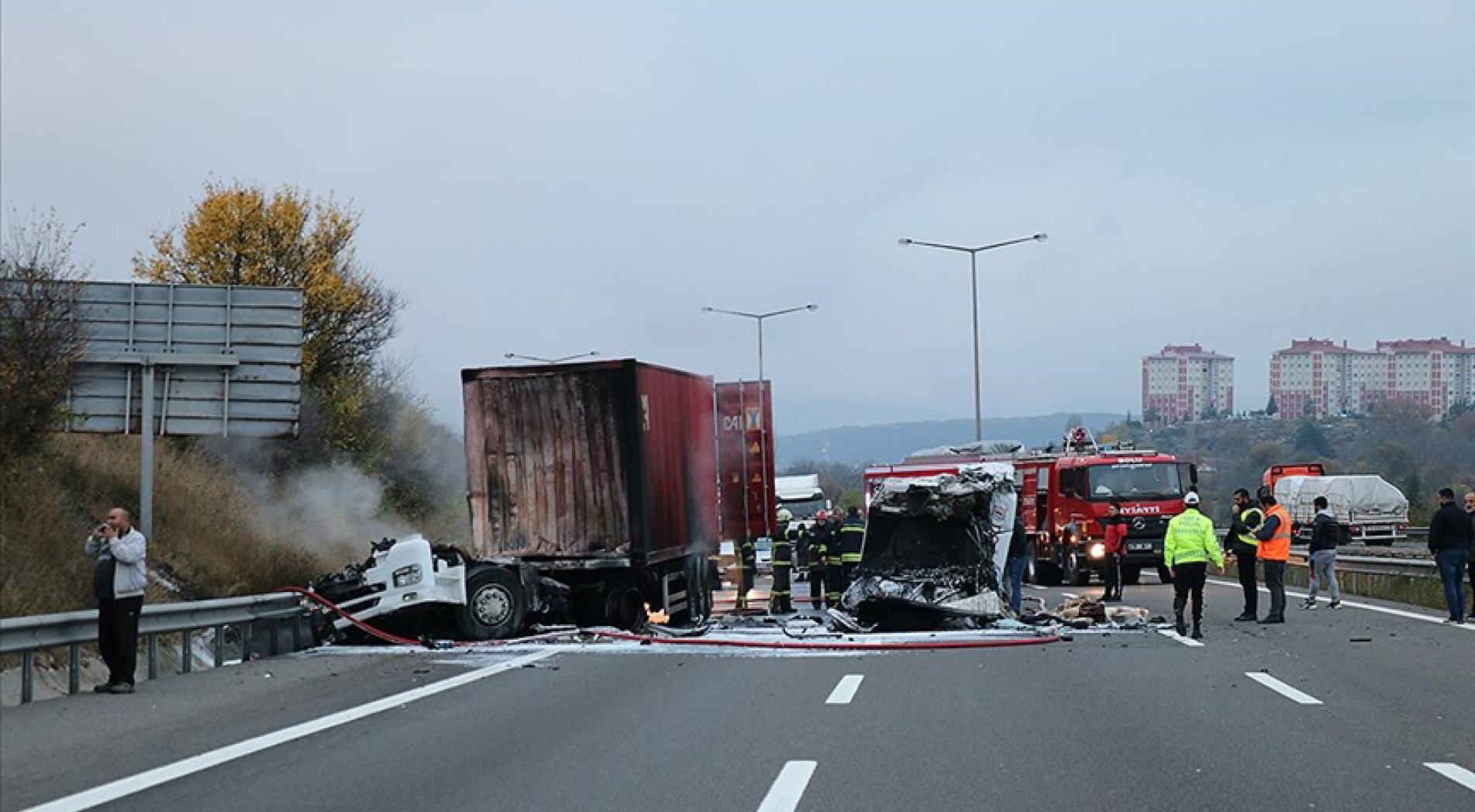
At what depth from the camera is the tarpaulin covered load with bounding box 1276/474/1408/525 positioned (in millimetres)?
64375

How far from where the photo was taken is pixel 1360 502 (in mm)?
64938

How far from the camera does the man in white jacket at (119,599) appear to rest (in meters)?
14.1

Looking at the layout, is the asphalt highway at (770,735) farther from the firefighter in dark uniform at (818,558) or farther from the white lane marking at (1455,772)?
the firefighter in dark uniform at (818,558)

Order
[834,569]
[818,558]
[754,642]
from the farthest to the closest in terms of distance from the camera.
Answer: [818,558] < [834,569] < [754,642]

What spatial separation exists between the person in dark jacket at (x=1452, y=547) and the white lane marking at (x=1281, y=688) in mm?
7627

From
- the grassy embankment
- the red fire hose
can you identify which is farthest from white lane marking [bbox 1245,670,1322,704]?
the grassy embankment

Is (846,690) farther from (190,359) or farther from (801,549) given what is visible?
(801,549)

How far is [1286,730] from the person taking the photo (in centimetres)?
1163

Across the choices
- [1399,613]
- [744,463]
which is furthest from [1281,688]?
[744,463]

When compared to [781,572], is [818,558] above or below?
above

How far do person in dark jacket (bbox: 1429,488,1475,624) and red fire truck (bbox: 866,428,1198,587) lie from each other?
11000mm

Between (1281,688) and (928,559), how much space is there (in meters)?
9.42

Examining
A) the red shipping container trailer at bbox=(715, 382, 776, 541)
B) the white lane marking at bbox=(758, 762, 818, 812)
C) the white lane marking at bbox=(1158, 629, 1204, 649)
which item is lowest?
the white lane marking at bbox=(1158, 629, 1204, 649)

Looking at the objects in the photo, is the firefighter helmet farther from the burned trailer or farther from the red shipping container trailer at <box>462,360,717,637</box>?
the red shipping container trailer at <box>462,360,717,637</box>
